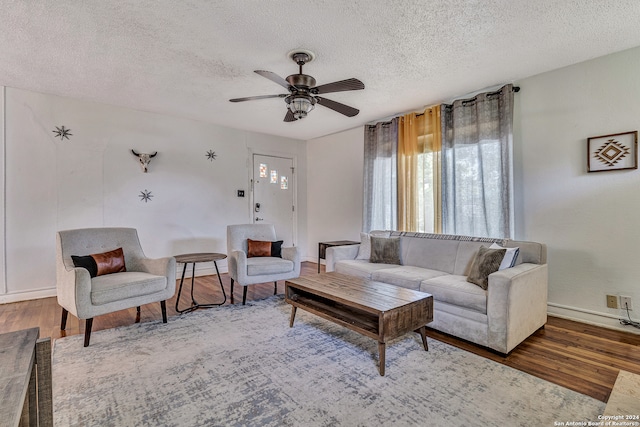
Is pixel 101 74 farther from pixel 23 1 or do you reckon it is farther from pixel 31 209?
pixel 31 209

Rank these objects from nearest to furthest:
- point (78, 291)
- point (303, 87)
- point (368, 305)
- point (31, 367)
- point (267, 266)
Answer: point (31, 367)
point (368, 305)
point (78, 291)
point (303, 87)
point (267, 266)

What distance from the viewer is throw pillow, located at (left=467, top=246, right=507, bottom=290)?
2.48m

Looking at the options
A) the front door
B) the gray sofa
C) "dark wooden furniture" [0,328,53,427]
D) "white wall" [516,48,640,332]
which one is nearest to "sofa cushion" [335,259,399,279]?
the gray sofa

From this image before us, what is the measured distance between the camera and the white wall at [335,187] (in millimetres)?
5145

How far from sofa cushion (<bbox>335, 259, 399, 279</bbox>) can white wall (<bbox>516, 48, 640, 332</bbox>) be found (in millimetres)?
1648

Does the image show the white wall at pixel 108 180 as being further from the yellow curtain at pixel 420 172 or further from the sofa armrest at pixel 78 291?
the yellow curtain at pixel 420 172

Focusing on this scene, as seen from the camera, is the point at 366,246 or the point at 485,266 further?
the point at 366,246

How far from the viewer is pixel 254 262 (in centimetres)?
345

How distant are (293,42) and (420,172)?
2.43m

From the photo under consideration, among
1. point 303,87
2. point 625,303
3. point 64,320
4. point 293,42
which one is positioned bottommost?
point 64,320

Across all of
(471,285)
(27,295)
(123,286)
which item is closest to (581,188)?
(471,285)

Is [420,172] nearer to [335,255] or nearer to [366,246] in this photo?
[366,246]

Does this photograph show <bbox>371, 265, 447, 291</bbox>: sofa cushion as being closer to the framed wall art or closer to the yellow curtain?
the yellow curtain

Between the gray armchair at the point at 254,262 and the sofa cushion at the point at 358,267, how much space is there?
0.56m
